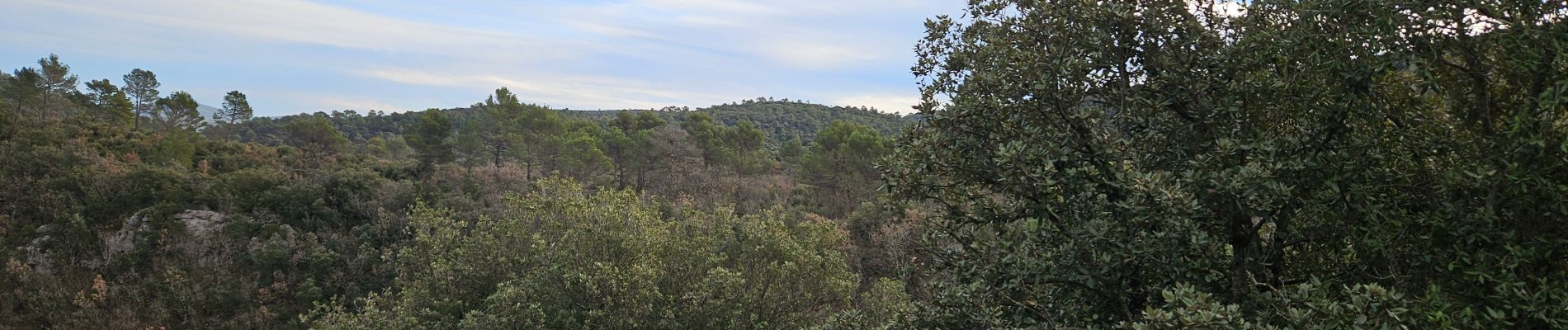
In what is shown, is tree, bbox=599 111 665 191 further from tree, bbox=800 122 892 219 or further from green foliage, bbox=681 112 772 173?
tree, bbox=800 122 892 219

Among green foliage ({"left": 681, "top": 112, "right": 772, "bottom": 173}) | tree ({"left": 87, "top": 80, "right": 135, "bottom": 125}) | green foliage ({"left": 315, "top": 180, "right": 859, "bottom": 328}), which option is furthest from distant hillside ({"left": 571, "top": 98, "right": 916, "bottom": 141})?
green foliage ({"left": 315, "top": 180, "right": 859, "bottom": 328})

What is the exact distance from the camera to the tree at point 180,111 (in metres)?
41.5

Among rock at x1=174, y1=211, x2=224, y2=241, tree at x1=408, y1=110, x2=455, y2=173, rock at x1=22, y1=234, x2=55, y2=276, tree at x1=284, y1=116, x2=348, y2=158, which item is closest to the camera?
rock at x1=22, y1=234, x2=55, y2=276

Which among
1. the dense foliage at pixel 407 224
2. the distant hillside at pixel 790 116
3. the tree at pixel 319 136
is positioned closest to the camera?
the dense foliage at pixel 407 224

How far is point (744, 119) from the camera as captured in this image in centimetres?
5528

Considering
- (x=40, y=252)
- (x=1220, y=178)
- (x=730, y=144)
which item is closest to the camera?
(x=1220, y=178)

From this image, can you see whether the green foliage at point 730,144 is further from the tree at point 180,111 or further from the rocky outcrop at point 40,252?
the tree at point 180,111

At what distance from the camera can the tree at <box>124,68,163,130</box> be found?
43781mm

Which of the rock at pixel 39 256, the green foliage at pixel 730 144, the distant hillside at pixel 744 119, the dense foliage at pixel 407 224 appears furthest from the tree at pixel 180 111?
the green foliage at pixel 730 144

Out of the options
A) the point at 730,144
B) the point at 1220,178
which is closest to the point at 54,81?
the point at 730,144

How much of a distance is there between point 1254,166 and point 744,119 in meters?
51.5

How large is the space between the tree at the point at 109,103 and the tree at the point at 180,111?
1.48m

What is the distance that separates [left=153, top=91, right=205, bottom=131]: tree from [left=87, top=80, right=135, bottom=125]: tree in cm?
148

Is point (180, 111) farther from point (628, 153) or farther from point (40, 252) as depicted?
point (628, 153)
